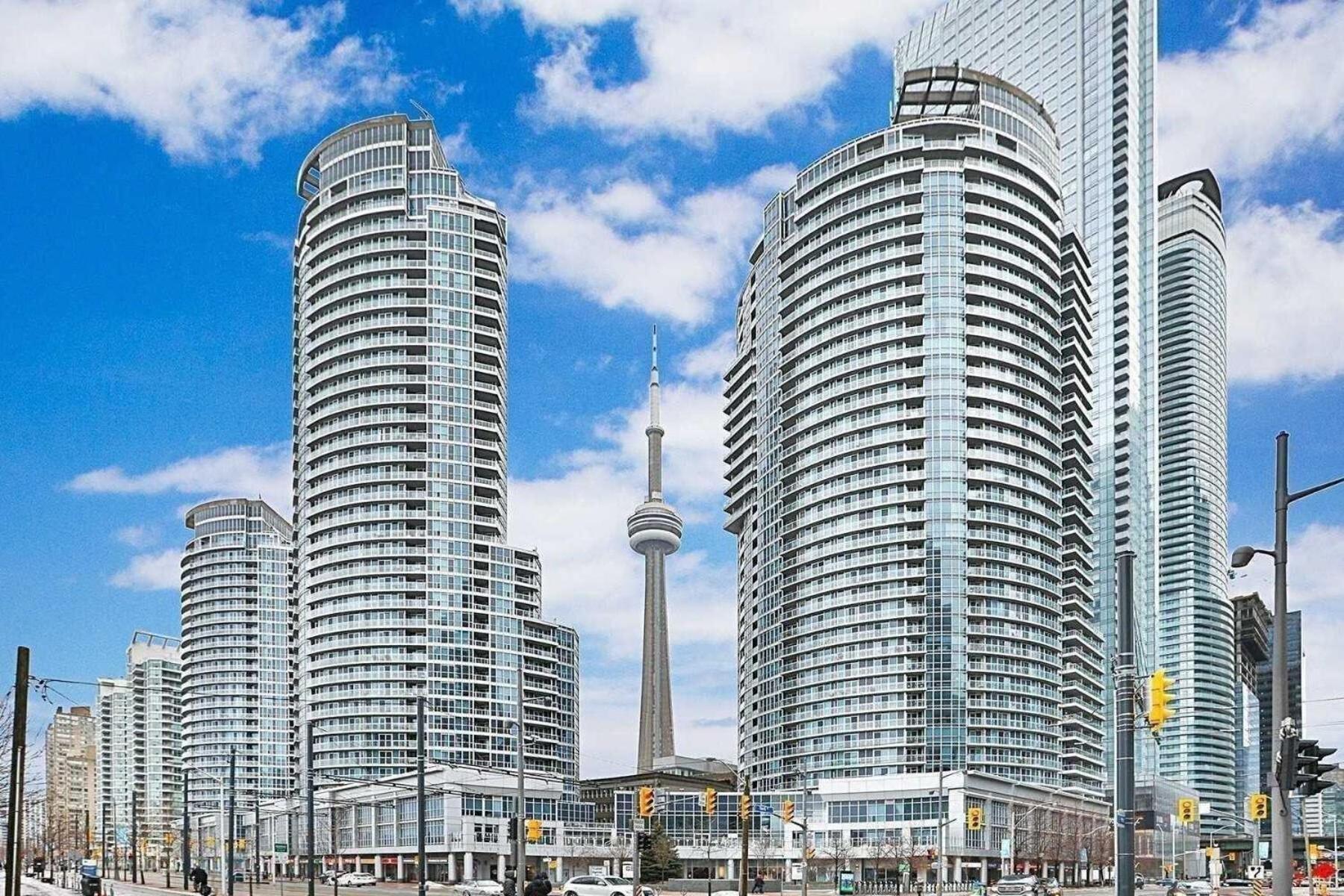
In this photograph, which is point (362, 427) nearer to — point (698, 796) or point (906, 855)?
point (698, 796)

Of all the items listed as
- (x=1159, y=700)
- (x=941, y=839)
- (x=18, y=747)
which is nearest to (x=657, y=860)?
(x=941, y=839)

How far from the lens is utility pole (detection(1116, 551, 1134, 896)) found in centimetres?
2945

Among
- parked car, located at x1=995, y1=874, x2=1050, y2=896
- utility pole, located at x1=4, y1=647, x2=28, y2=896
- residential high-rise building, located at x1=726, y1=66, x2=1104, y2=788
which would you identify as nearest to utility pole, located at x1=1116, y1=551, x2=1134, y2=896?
utility pole, located at x1=4, y1=647, x2=28, y2=896

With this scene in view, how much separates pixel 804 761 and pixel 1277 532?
485 feet

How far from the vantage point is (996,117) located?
18138cm

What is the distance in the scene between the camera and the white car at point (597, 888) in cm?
7019

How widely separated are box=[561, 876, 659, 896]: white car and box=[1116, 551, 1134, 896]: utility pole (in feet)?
135

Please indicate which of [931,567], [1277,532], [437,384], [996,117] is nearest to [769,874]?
[931,567]

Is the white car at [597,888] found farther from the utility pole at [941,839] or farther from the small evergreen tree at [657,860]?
the small evergreen tree at [657,860]

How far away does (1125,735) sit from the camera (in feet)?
97.7

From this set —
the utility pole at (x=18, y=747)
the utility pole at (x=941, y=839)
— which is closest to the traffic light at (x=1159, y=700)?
the utility pole at (x=18, y=747)

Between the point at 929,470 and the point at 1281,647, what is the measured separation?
465 ft

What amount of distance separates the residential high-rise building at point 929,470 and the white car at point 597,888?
9101 centimetres

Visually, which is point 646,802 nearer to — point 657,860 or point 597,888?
point 597,888
